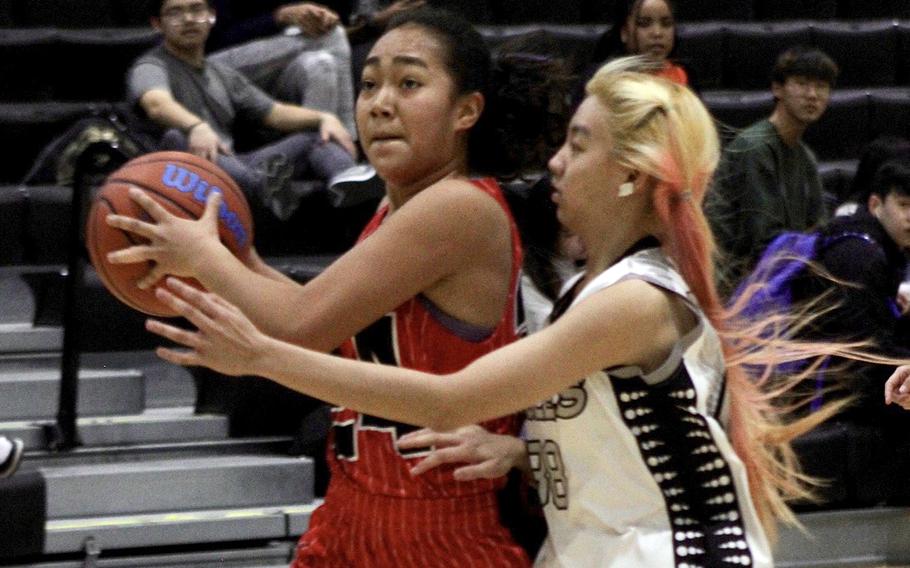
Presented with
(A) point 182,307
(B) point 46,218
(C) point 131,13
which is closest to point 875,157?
(B) point 46,218

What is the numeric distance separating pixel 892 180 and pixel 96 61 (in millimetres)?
2958

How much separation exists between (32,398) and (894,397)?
8.98 ft

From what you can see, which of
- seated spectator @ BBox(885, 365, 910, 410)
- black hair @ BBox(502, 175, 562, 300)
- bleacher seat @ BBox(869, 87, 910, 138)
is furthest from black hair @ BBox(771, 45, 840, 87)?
black hair @ BBox(502, 175, 562, 300)

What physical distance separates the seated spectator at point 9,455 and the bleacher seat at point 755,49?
4.17 m

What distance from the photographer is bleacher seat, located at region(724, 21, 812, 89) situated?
22.2 ft

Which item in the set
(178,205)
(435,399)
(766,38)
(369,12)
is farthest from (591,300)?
(766,38)

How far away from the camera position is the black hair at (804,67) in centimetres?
528

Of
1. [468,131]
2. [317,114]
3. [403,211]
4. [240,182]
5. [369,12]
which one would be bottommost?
[403,211]

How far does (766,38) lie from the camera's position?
6789 mm

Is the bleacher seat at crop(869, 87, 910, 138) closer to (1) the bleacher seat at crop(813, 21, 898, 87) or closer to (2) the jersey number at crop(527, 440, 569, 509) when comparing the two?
(1) the bleacher seat at crop(813, 21, 898, 87)

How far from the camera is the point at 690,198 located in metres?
1.94

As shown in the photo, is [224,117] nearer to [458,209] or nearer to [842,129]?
[842,129]

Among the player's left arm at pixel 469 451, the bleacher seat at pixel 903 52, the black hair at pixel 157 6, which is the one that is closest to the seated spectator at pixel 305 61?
the black hair at pixel 157 6

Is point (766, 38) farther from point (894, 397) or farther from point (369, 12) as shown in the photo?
point (894, 397)
